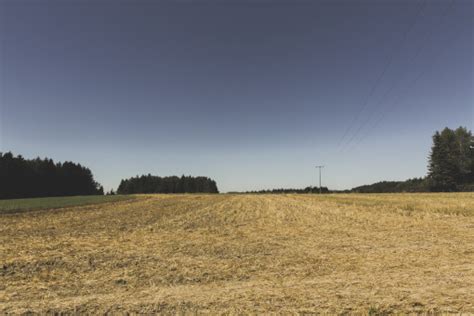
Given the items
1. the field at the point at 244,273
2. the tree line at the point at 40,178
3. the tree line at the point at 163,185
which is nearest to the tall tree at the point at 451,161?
the field at the point at 244,273

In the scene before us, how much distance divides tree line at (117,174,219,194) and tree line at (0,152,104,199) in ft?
126

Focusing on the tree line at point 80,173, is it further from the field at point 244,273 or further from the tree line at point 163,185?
the field at point 244,273

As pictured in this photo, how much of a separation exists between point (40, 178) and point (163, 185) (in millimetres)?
81721

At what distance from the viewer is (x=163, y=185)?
581ft

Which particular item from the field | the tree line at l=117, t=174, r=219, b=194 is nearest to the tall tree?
the field

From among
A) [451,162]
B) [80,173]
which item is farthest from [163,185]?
[451,162]

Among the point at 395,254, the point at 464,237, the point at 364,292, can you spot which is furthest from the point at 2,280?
the point at 464,237

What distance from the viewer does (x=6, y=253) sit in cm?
1013

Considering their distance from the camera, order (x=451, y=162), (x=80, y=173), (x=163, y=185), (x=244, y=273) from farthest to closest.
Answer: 1. (x=163, y=185)
2. (x=80, y=173)
3. (x=451, y=162)
4. (x=244, y=273)

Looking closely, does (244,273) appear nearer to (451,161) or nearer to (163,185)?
(451,161)

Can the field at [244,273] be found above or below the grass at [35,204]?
above

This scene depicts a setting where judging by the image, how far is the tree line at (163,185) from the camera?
571ft

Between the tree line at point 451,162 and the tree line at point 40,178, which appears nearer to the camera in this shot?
the tree line at point 451,162

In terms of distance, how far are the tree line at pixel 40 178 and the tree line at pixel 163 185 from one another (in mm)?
38364
